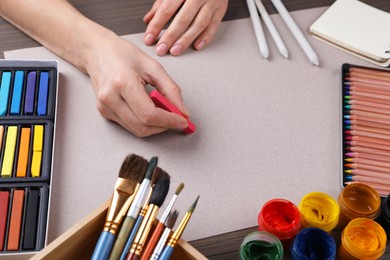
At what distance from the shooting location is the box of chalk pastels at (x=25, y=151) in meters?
0.72

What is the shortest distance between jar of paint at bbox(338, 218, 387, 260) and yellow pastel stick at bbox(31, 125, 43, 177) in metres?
0.43

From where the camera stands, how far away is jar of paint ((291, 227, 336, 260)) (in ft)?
2.25

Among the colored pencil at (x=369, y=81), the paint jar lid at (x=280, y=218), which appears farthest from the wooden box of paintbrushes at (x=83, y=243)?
the colored pencil at (x=369, y=81)

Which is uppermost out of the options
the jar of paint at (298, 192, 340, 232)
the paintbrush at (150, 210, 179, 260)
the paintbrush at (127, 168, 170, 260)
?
the paintbrush at (127, 168, 170, 260)

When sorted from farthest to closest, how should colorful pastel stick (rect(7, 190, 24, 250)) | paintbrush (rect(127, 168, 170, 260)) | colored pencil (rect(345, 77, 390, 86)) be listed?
colored pencil (rect(345, 77, 390, 86))
colorful pastel stick (rect(7, 190, 24, 250))
paintbrush (rect(127, 168, 170, 260))

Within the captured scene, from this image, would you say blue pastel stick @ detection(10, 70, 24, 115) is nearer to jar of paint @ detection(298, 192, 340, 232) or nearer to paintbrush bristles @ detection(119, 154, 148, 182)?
paintbrush bristles @ detection(119, 154, 148, 182)

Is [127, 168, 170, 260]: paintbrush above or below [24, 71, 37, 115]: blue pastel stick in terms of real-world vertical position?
below

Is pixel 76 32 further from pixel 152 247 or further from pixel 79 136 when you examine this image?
pixel 152 247

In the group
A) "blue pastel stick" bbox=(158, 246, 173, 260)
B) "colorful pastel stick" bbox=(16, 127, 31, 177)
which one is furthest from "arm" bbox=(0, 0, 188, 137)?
"blue pastel stick" bbox=(158, 246, 173, 260)

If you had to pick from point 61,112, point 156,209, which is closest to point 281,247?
point 156,209

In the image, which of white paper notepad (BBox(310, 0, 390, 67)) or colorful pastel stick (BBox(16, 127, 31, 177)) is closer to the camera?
colorful pastel stick (BBox(16, 127, 31, 177))

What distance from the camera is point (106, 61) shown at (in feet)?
2.82

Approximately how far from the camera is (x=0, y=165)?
0.78 m

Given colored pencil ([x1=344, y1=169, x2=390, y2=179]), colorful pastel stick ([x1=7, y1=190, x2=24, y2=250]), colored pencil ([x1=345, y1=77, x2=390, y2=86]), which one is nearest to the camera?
colorful pastel stick ([x1=7, y1=190, x2=24, y2=250])
